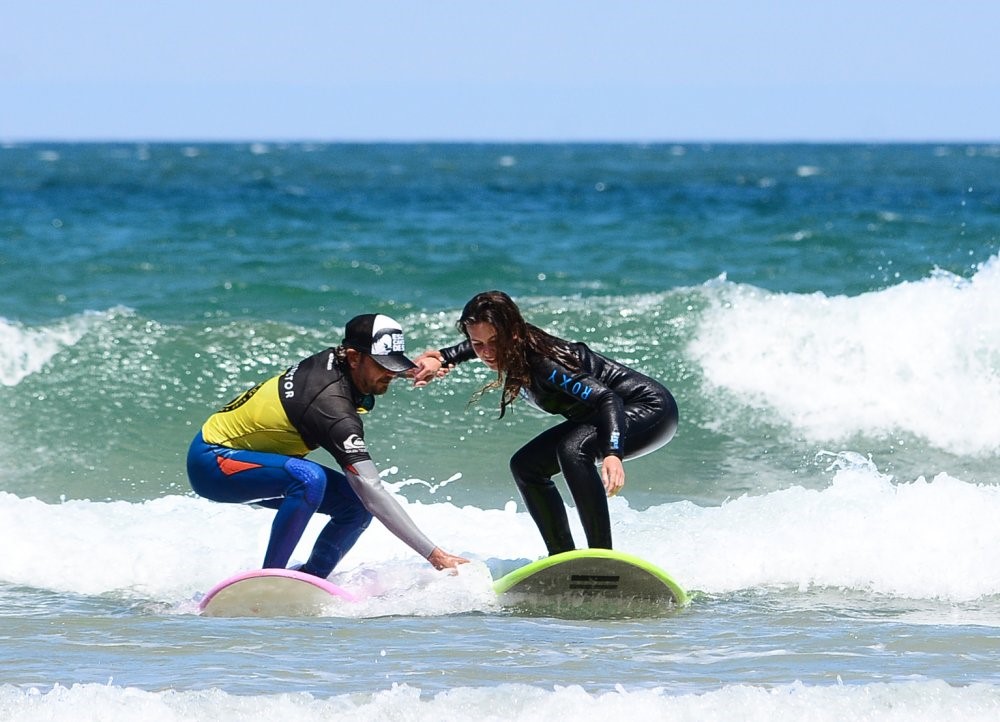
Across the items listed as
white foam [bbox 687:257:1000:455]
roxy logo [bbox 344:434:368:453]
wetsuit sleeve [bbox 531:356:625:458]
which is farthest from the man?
white foam [bbox 687:257:1000:455]

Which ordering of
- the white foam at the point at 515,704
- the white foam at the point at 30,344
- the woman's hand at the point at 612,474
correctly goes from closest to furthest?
the white foam at the point at 515,704 → the woman's hand at the point at 612,474 → the white foam at the point at 30,344

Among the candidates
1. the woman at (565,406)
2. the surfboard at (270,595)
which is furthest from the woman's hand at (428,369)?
the surfboard at (270,595)

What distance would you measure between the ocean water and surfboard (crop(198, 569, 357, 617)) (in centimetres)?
10

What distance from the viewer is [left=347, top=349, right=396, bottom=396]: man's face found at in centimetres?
600

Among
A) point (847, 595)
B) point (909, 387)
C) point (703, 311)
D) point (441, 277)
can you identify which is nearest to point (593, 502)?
point (847, 595)

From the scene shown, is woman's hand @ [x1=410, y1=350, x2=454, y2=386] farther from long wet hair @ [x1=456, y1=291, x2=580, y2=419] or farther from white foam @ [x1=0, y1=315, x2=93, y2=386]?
white foam @ [x1=0, y1=315, x2=93, y2=386]

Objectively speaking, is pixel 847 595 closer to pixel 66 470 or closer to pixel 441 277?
pixel 66 470

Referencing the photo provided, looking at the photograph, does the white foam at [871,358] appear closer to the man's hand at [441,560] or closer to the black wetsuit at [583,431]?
the black wetsuit at [583,431]

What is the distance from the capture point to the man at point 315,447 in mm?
5938

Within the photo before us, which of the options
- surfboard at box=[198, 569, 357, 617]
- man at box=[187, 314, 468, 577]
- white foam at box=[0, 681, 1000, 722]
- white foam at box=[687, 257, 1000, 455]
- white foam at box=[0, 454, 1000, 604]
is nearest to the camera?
white foam at box=[0, 681, 1000, 722]

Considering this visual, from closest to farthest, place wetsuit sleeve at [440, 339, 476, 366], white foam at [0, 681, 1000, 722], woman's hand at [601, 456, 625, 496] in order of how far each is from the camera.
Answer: white foam at [0, 681, 1000, 722], woman's hand at [601, 456, 625, 496], wetsuit sleeve at [440, 339, 476, 366]

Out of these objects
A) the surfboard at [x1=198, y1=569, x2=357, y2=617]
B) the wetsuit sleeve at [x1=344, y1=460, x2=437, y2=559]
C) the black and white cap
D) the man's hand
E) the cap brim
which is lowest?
the surfboard at [x1=198, y1=569, x2=357, y2=617]

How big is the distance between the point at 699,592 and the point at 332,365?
2252mm

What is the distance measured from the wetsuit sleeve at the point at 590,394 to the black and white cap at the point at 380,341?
575 millimetres
